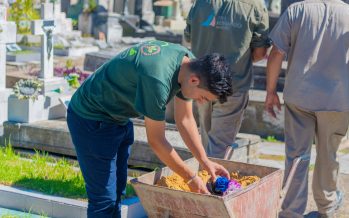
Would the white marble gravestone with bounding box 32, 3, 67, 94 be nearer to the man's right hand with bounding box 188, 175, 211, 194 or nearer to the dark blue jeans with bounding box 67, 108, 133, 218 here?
the dark blue jeans with bounding box 67, 108, 133, 218

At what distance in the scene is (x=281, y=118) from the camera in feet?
27.9

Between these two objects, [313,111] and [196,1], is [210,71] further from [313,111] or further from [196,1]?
[196,1]

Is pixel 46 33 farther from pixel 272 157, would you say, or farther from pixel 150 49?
pixel 150 49

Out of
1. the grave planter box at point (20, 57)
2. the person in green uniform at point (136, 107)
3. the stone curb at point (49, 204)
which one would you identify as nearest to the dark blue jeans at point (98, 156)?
the person in green uniform at point (136, 107)

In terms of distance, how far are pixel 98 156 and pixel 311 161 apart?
3687 mm

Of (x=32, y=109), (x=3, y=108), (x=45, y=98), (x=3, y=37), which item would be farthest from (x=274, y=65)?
(x=3, y=37)

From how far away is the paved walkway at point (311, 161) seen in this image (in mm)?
5691

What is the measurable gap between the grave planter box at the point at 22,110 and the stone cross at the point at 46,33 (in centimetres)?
169

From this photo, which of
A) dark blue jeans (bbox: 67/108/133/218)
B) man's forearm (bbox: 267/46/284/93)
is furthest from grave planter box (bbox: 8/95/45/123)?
dark blue jeans (bbox: 67/108/133/218)

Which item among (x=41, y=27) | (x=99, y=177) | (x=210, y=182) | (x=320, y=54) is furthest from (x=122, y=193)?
(x=41, y=27)

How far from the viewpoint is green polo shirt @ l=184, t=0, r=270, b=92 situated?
5.47m

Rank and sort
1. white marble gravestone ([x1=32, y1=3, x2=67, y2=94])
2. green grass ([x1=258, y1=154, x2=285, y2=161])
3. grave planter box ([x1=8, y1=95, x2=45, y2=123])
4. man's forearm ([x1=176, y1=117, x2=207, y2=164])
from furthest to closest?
white marble gravestone ([x1=32, y1=3, x2=67, y2=94]) → green grass ([x1=258, y1=154, x2=285, y2=161]) → grave planter box ([x1=8, y1=95, x2=45, y2=123]) → man's forearm ([x1=176, y1=117, x2=207, y2=164])

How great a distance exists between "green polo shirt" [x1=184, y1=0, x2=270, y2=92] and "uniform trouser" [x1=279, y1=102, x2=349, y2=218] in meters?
0.59

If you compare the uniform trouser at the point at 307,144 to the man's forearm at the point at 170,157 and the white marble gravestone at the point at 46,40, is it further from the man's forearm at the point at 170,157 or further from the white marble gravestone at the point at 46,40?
the white marble gravestone at the point at 46,40
